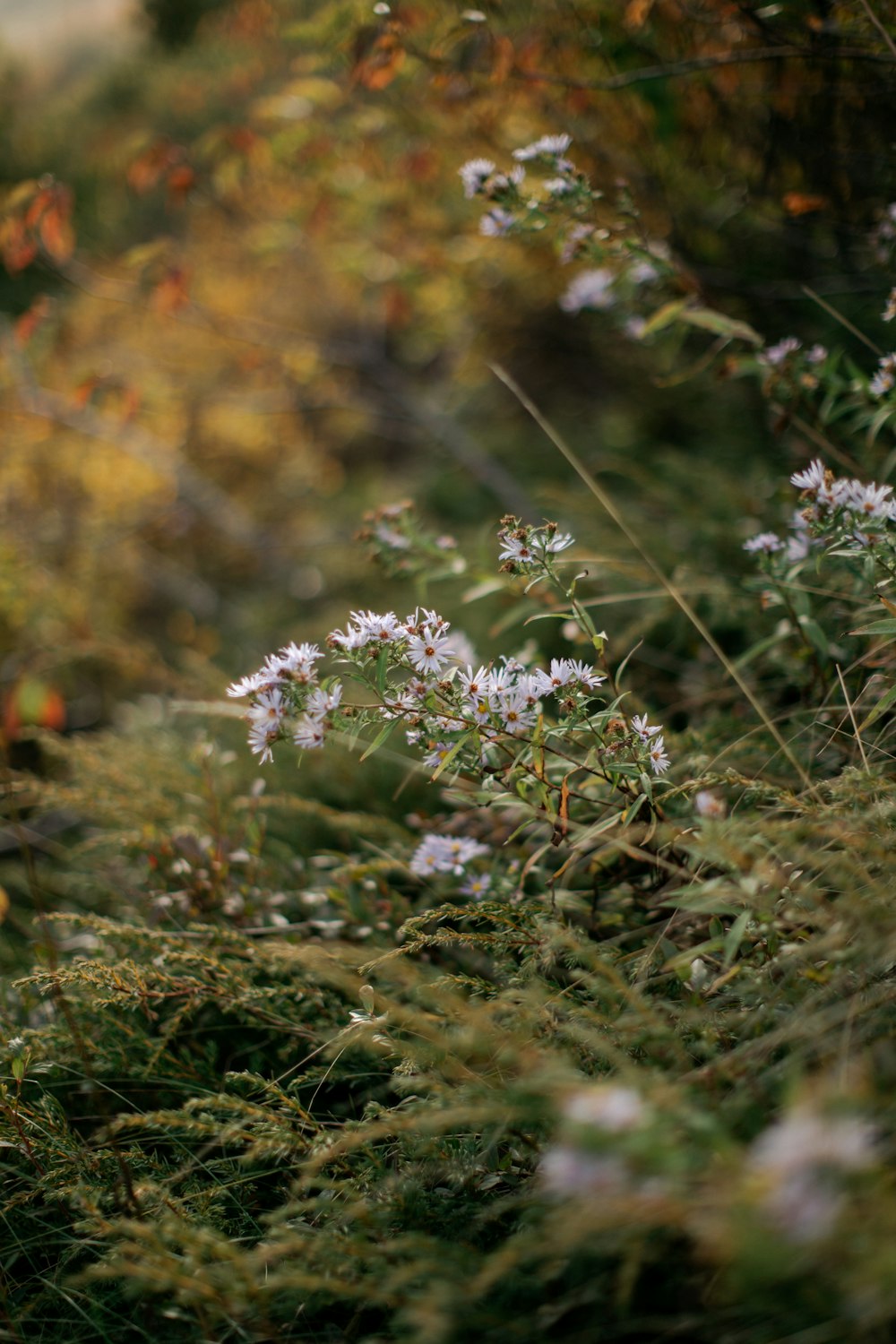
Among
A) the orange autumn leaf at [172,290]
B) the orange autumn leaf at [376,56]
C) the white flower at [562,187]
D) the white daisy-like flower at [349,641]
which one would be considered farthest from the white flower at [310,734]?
the orange autumn leaf at [172,290]

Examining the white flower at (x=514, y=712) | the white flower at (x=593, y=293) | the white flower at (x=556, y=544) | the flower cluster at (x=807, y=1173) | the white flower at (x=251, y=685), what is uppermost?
the white flower at (x=593, y=293)

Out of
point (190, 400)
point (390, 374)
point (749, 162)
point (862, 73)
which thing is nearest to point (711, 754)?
point (862, 73)

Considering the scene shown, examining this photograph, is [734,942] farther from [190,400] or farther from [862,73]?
[190,400]

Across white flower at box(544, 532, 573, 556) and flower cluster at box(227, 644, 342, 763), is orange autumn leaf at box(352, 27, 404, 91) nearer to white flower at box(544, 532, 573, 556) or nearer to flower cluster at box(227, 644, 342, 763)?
white flower at box(544, 532, 573, 556)

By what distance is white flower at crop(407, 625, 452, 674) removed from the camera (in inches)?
46.9

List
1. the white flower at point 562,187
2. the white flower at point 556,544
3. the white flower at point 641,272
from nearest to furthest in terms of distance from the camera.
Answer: the white flower at point 556,544
the white flower at point 562,187
the white flower at point 641,272

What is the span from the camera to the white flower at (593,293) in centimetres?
204

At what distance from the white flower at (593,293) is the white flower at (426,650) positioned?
1269mm

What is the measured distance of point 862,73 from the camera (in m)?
2.09

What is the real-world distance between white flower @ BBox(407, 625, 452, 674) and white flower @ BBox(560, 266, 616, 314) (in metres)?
1.27

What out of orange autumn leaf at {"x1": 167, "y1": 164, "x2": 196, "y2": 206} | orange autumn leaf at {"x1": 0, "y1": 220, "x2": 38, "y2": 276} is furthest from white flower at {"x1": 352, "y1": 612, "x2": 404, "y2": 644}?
orange autumn leaf at {"x1": 167, "y1": 164, "x2": 196, "y2": 206}

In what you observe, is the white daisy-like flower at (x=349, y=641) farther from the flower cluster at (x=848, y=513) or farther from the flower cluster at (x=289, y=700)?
the flower cluster at (x=848, y=513)

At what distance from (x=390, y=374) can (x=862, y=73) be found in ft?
6.96

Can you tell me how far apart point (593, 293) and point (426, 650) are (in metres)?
1.31
